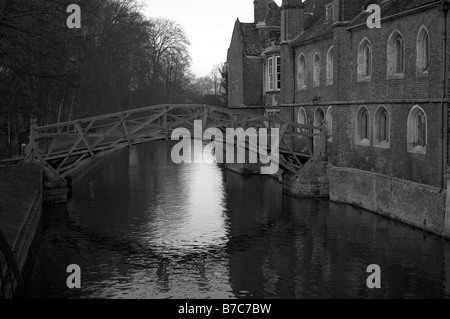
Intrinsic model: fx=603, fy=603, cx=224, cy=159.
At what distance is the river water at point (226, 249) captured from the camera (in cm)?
1344

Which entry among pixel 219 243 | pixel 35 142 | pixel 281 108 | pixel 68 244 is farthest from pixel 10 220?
pixel 281 108

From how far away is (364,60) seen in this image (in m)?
23.3

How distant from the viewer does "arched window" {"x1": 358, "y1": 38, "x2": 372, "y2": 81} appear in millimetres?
23031

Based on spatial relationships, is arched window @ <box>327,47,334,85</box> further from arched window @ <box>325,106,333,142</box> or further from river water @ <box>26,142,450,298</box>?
river water @ <box>26,142,450,298</box>

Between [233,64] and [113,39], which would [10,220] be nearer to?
[233,64]

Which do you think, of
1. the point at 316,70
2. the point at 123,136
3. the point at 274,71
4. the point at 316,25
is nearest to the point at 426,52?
the point at 316,70

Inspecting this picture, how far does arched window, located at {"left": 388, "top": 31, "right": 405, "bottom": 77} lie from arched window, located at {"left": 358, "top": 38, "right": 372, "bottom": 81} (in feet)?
5.73

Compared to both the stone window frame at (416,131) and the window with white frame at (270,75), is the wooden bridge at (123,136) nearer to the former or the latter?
the stone window frame at (416,131)

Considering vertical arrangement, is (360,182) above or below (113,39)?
below

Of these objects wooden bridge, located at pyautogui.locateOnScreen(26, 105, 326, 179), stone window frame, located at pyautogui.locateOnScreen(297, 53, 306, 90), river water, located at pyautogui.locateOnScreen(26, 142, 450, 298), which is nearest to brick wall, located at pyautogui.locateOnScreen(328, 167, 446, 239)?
river water, located at pyautogui.locateOnScreen(26, 142, 450, 298)

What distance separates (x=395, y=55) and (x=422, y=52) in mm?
1962

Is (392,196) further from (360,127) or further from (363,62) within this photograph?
(363,62)

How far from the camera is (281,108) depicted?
32.2m
